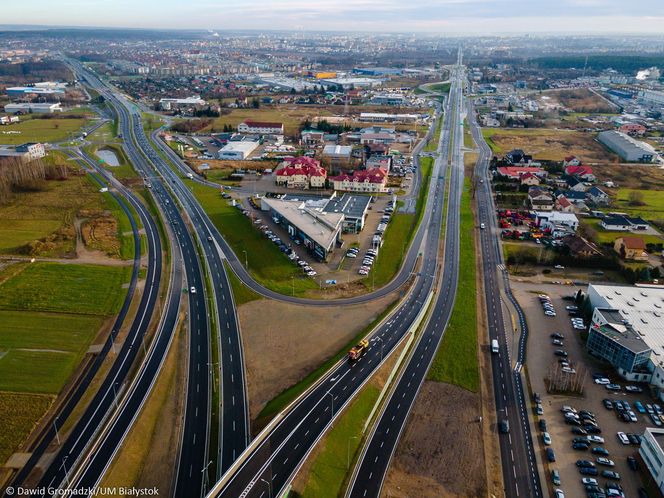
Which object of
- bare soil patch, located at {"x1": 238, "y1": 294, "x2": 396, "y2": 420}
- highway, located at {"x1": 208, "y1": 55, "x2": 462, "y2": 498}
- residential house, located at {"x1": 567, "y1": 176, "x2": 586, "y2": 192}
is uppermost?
residential house, located at {"x1": 567, "y1": 176, "x2": 586, "y2": 192}

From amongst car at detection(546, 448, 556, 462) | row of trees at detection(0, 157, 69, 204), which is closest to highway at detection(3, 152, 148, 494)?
row of trees at detection(0, 157, 69, 204)

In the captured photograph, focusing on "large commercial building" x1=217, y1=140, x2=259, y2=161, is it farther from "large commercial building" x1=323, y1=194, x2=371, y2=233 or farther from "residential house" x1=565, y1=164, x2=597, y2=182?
"residential house" x1=565, y1=164, x2=597, y2=182

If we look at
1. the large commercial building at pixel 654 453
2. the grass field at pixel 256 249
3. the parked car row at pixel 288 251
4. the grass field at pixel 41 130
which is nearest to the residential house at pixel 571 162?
the parked car row at pixel 288 251

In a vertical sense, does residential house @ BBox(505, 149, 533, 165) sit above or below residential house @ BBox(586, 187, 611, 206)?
above

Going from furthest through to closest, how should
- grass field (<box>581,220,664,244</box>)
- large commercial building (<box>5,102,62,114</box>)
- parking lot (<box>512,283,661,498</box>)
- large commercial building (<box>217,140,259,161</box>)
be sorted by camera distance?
large commercial building (<box>5,102,62,114</box>), large commercial building (<box>217,140,259,161</box>), grass field (<box>581,220,664,244</box>), parking lot (<box>512,283,661,498</box>)

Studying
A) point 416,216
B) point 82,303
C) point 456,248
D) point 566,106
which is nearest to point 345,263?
point 456,248

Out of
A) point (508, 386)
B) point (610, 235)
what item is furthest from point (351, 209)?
point (610, 235)

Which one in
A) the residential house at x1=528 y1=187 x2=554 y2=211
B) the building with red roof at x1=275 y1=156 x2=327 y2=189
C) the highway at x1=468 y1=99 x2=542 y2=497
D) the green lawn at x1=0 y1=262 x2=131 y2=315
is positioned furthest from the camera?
the building with red roof at x1=275 y1=156 x2=327 y2=189

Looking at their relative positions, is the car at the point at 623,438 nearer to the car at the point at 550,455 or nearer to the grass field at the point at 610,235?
the car at the point at 550,455

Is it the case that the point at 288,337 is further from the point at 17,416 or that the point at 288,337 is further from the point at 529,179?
the point at 529,179
